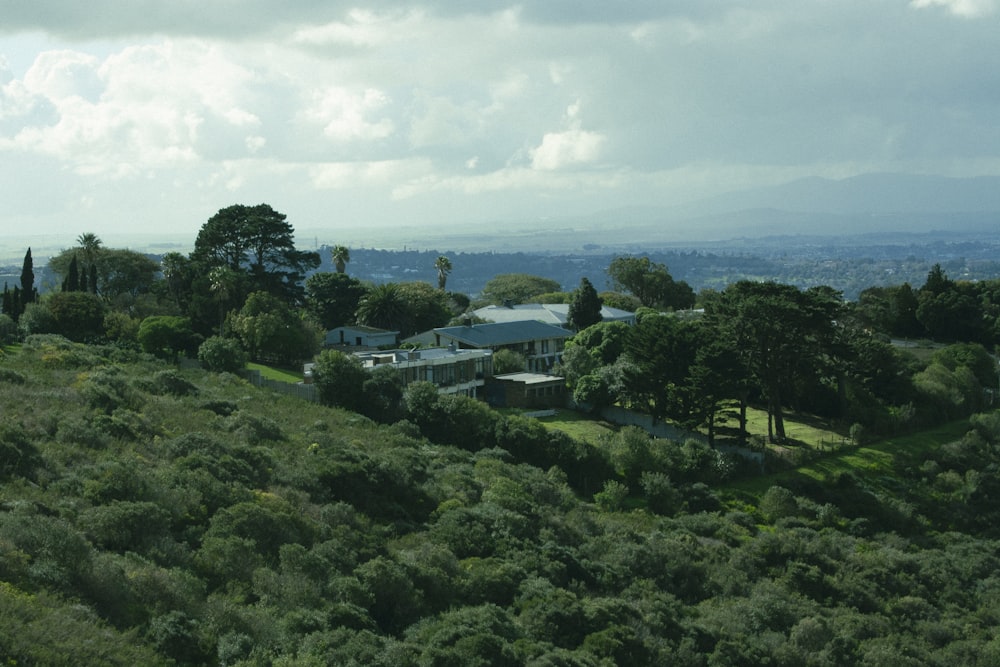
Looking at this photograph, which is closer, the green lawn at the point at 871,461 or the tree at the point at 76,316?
the green lawn at the point at 871,461

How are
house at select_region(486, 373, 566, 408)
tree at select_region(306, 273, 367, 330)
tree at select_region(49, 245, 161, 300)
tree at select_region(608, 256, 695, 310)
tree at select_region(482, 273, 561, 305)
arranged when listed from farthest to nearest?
tree at select_region(482, 273, 561, 305) → tree at select_region(608, 256, 695, 310) → tree at select_region(49, 245, 161, 300) → tree at select_region(306, 273, 367, 330) → house at select_region(486, 373, 566, 408)

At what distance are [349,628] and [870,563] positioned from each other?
59.1 feet

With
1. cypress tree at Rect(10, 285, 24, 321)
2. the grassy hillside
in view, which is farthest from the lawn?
cypress tree at Rect(10, 285, 24, 321)

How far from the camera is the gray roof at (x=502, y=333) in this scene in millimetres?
53750

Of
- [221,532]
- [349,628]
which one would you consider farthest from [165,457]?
[349,628]

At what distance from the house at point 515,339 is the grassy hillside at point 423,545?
629 inches

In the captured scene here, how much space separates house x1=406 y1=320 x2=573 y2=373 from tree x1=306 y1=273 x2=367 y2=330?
9.35m

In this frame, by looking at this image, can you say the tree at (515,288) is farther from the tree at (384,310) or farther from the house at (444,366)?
the house at (444,366)

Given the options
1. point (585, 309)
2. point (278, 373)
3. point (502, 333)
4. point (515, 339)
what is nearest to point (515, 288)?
point (585, 309)

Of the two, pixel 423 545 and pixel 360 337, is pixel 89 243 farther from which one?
pixel 423 545

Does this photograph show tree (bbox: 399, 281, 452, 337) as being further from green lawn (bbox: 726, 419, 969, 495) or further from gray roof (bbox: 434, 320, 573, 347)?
green lawn (bbox: 726, 419, 969, 495)

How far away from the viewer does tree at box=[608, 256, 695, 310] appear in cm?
9312

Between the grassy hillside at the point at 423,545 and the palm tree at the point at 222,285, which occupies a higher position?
the palm tree at the point at 222,285

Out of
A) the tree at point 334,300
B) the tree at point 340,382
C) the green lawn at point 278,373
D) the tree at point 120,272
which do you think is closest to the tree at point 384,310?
the tree at point 334,300
